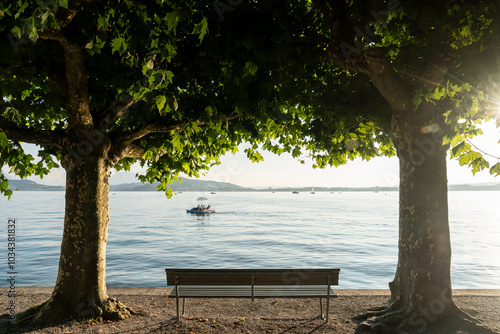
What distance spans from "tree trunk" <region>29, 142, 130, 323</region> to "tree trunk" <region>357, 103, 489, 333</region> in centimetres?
484

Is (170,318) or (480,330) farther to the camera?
(170,318)

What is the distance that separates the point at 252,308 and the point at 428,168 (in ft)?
14.9

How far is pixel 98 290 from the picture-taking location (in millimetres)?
7125

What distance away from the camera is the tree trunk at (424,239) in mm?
6508

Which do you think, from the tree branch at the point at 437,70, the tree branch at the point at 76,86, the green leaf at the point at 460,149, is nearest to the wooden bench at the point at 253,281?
the green leaf at the point at 460,149

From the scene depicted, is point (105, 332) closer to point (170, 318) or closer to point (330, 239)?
point (170, 318)

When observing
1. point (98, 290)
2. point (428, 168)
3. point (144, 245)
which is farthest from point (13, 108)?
point (144, 245)

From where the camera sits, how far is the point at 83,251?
23.0ft

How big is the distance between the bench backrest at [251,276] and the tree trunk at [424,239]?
3.63 ft

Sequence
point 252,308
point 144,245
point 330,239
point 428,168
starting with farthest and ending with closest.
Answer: point 330,239
point 144,245
point 252,308
point 428,168

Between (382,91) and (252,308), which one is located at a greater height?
(382,91)

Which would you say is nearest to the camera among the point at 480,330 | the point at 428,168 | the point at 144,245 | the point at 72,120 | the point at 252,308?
the point at 480,330

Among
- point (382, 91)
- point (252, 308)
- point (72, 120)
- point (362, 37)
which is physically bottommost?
point (252, 308)

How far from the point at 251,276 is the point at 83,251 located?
3122 millimetres
